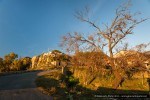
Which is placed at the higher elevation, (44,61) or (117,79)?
(44,61)

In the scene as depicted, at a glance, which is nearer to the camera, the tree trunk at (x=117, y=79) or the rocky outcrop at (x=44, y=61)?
the tree trunk at (x=117, y=79)

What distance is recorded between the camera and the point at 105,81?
25312 millimetres

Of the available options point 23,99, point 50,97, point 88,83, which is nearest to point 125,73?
point 88,83

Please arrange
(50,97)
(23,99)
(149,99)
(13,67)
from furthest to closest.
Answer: (13,67) → (149,99) → (50,97) → (23,99)

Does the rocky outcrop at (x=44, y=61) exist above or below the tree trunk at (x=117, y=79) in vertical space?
above

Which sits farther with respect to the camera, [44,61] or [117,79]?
[44,61]

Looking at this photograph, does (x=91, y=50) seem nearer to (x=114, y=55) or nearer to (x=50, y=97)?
(x=114, y=55)

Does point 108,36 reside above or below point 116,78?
above

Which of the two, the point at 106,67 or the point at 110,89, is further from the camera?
the point at 106,67

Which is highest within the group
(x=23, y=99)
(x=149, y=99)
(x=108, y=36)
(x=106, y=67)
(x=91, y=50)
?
(x=108, y=36)

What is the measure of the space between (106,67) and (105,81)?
5.65ft

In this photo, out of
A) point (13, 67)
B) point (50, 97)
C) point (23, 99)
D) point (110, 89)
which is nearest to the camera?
point (23, 99)

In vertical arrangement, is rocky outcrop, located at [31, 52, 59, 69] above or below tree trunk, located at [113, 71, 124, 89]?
above

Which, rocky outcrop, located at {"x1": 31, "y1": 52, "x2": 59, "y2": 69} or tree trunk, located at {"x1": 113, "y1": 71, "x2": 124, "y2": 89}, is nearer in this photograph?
tree trunk, located at {"x1": 113, "y1": 71, "x2": 124, "y2": 89}
